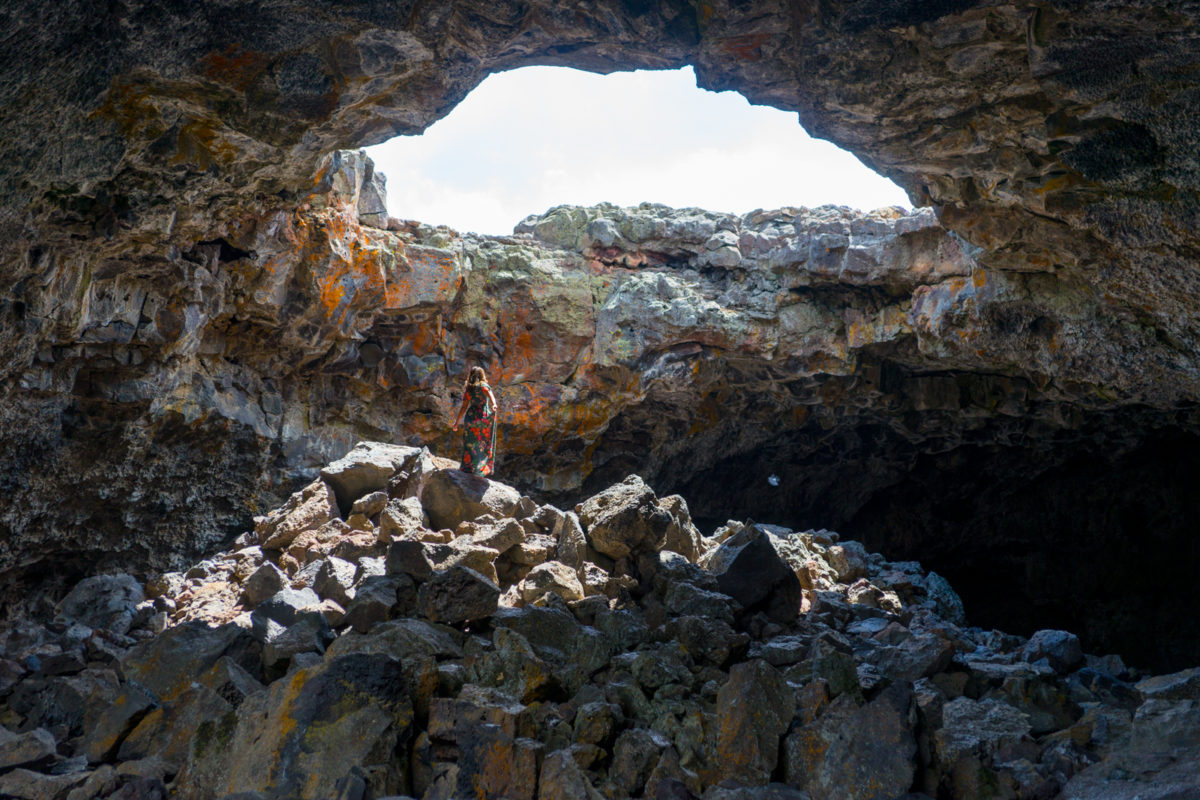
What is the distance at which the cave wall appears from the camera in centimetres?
450

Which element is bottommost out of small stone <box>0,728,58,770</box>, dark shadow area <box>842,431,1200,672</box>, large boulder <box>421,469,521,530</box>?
dark shadow area <box>842,431,1200,672</box>

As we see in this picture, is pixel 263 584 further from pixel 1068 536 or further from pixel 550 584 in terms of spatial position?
pixel 1068 536

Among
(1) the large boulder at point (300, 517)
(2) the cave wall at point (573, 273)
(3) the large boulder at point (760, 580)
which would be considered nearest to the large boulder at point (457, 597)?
(3) the large boulder at point (760, 580)

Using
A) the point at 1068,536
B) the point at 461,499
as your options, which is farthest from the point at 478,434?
the point at 1068,536

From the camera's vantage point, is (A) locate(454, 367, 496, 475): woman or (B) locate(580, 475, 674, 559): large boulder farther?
(A) locate(454, 367, 496, 475): woman

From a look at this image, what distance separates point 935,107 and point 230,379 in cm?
748

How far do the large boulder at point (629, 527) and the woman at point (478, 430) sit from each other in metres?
1.64

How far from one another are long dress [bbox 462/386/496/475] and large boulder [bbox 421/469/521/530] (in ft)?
1.66

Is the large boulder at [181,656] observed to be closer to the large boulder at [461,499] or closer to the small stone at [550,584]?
the small stone at [550,584]

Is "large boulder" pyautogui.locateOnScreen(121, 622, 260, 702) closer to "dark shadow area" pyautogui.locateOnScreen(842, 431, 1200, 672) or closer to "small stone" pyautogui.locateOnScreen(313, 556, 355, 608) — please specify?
"small stone" pyautogui.locateOnScreen(313, 556, 355, 608)

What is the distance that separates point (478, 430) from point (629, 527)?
2194mm

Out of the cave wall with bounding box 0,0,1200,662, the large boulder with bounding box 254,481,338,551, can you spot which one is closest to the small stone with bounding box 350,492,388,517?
the large boulder with bounding box 254,481,338,551

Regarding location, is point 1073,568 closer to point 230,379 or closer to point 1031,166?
point 1031,166

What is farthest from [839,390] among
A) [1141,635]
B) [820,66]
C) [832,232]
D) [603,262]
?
[820,66]
